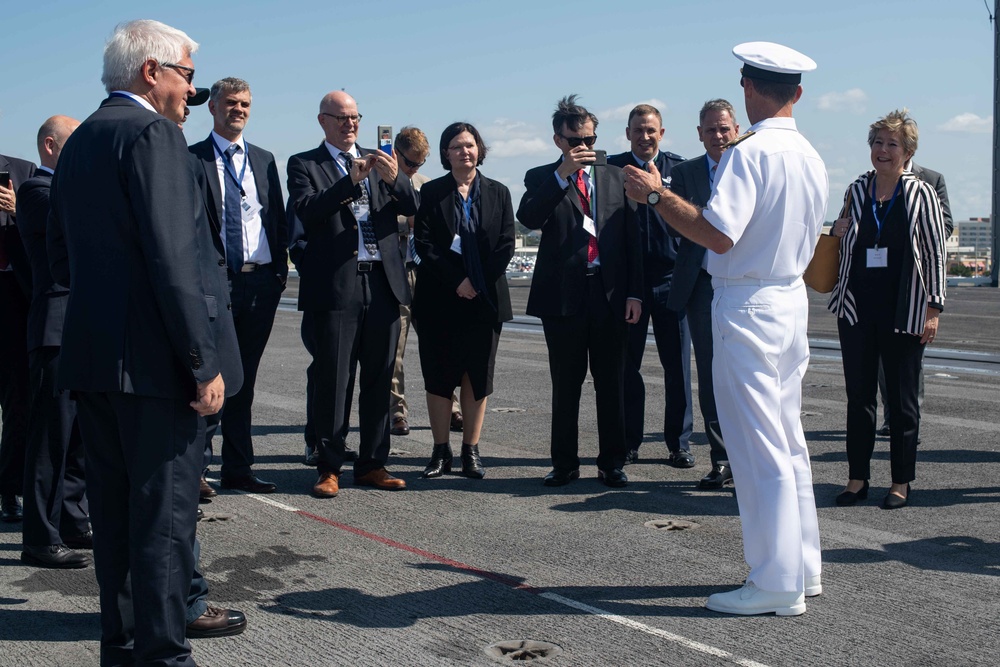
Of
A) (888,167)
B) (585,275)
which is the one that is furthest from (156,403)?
(888,167)

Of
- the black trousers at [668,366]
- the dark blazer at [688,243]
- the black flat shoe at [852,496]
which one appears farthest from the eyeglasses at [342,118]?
the black flat shoe at [852,496]

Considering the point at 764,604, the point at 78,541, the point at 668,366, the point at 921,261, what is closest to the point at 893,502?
the point at 921,261

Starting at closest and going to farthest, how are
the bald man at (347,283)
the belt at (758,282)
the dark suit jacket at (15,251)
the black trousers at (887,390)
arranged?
the belt at (758,282), the dark suit jacket at (15,251), the black trousers at (887,390), the bald man at (347,283)

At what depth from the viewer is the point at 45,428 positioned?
5.21 meters

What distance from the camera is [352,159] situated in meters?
6.48

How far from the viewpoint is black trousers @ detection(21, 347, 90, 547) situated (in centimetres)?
509

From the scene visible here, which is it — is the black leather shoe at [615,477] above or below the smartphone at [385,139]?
below

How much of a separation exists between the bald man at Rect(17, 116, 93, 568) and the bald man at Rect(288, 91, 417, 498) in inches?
58.3

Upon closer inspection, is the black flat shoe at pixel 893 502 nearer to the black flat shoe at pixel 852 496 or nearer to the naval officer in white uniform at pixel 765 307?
the black flat shoe at pixel 852 496

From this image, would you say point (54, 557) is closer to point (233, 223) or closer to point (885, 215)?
point (233, 223)

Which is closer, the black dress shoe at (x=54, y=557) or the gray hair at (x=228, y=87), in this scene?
the black dress shoe at (x=54, y=557)

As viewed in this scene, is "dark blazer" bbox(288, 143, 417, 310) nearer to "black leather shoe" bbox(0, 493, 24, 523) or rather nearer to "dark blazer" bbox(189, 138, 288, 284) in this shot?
"dark blazer" bbox(189, 138, 288, 284)

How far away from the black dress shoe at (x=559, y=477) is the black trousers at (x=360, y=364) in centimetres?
101

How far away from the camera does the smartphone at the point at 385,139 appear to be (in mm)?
6525
